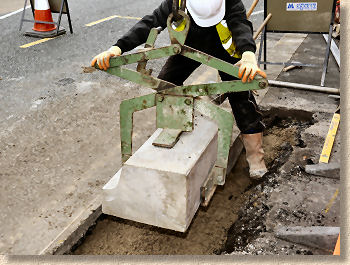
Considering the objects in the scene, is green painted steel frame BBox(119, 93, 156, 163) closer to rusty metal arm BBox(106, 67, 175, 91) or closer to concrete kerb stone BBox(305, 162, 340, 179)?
rusty metal arm BBox(106, 67, 175, 91)

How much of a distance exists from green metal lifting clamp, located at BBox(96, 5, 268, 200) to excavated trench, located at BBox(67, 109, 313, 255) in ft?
1.38

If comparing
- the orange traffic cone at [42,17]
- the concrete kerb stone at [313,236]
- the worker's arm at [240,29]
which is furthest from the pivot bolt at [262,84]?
the orange traffic cone at [42,17]

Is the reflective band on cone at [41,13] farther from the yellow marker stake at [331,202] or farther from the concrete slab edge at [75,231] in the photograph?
the yellow marker stake at [331,202]

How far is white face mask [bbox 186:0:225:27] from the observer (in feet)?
9.40

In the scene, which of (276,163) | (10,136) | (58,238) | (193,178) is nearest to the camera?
(193,178)

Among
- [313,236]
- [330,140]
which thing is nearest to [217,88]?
[313,236]

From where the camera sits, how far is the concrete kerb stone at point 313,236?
2.50 meters

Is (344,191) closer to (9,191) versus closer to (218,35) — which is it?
(218,35)

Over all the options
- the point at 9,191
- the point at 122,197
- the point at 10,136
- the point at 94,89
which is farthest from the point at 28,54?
the point at 122,197

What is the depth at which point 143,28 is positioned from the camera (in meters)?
3.07

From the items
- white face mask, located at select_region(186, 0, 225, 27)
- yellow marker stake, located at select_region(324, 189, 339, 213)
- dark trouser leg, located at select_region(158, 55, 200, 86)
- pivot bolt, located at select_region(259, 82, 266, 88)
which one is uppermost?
white face mask, located at select_region(186, 0, 225, 27)

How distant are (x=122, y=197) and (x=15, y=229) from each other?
85cm

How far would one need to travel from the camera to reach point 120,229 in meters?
3.03

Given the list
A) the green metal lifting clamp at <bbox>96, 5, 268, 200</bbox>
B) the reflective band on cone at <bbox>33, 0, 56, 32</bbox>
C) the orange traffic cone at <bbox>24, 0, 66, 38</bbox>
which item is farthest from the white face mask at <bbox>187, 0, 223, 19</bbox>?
the reflective band on cone at <bbox>33, 0, 56, 32</bbox>
